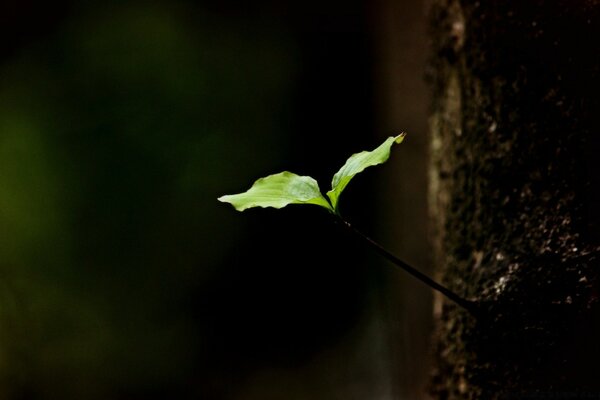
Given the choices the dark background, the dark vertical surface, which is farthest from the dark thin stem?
the dark background

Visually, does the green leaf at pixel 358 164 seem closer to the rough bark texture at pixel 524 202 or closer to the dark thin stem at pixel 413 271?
the dark thin stem at pixel 413 271

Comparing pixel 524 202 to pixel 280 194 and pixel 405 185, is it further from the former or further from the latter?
pixel 405 185

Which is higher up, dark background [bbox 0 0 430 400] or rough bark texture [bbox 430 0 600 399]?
dark background [bbox 0 0 430 400]

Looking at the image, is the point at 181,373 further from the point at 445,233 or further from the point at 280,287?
the point at 445,233

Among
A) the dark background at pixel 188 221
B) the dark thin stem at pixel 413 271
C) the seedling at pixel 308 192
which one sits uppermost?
the dark background at pixel 188 221

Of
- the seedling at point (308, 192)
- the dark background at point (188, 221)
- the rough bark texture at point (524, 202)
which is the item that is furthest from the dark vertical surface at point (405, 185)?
the seedling at point (308, 192)

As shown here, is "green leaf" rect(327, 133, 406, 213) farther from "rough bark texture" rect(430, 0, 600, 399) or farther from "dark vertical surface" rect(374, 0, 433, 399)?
"dark vertical surface" rect(374, 0, 433, 399)

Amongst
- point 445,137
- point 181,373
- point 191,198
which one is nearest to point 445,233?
point 445,137
